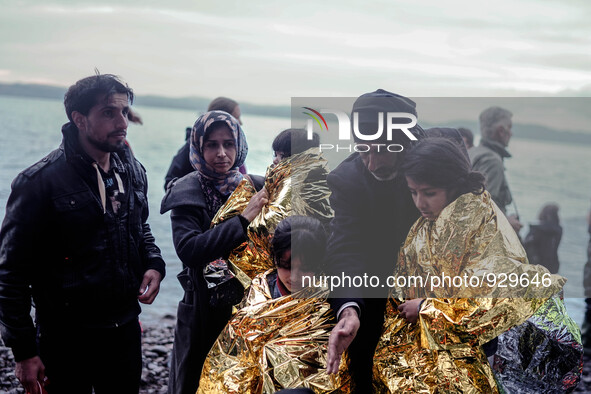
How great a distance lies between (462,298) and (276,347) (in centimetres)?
73

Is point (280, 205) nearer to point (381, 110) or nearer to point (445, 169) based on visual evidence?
point (381, 110)

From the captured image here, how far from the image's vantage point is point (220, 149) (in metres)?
3.04

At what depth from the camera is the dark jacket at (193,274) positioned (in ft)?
9.08

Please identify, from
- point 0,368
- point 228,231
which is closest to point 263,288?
point 228,231

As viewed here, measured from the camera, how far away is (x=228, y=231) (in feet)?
8.86

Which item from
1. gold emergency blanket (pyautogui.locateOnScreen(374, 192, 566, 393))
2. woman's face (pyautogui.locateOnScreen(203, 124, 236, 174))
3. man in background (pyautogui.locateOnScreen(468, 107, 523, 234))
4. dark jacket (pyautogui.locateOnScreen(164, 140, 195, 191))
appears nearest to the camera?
gold emergency blanket (pyautogui.locateOnScreen(374, 192, 566, 393))

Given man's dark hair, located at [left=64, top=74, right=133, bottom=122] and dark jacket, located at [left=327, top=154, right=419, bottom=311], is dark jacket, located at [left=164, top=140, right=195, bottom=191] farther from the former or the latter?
dark jacket, located at [left=327, top=154, right=419, bottom=311]

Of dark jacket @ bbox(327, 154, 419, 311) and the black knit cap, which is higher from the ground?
the black knit cap

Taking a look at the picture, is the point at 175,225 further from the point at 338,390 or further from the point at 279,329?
the point at 338,390

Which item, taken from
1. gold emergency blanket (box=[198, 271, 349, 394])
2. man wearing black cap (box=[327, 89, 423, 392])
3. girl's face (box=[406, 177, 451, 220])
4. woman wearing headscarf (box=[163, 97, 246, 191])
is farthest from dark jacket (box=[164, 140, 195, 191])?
girl's face (box=[406, 177, 451, 220])

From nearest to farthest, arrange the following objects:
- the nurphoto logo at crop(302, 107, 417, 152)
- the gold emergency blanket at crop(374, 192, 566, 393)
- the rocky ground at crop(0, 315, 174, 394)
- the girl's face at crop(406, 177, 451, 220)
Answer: the gold emergency blanket at crop(374, 192, 566, 393) → the girl's face at crop(406, 177, 451, 220) → the nurphoto logo at crop(302, 107, 417, 152) → the rocky ground at crop(0, 315, 174, 394)

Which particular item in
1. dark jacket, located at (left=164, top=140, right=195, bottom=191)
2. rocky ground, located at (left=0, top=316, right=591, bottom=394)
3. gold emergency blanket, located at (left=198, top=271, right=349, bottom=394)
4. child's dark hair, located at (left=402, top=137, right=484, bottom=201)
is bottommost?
rocky ground, located at (left=0, top=316, right=591, bottom=394)

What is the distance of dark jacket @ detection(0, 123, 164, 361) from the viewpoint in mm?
2580

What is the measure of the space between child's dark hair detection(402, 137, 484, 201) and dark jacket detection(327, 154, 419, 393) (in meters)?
0.16
